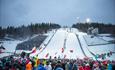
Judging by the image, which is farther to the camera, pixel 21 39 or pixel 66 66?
pixel 21 39

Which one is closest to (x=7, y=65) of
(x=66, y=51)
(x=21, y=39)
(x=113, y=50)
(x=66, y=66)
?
(x=66, y=66)

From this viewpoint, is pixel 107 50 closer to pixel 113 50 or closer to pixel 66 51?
pixel 113 50

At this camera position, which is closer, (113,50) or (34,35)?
(113,50)

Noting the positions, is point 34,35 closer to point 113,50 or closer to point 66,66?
point 113,50

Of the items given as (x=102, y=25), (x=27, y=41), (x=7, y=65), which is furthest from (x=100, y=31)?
(x=7, y=65)

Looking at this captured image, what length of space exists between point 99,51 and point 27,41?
3541 millimetres

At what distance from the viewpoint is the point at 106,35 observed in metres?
13.3

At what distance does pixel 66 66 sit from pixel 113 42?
4450mm

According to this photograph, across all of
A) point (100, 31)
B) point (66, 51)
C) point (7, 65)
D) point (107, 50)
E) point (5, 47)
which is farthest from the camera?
point (66, 51)

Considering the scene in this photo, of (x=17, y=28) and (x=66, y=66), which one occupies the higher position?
(x=17, y=28)

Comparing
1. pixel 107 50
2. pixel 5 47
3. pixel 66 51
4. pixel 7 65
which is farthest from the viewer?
pixel 66 51

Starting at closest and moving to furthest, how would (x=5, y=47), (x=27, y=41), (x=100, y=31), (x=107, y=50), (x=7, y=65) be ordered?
(x=7, y=65)
(x=5, y=47)
(x=107, y=50)
(x=27, y=41)
(x=100, y=31)

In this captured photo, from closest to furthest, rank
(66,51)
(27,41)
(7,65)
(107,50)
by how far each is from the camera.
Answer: (7,65) → (107,50) → (27,41) → (66,51)

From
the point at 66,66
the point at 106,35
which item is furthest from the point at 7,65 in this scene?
the point at 106,35
